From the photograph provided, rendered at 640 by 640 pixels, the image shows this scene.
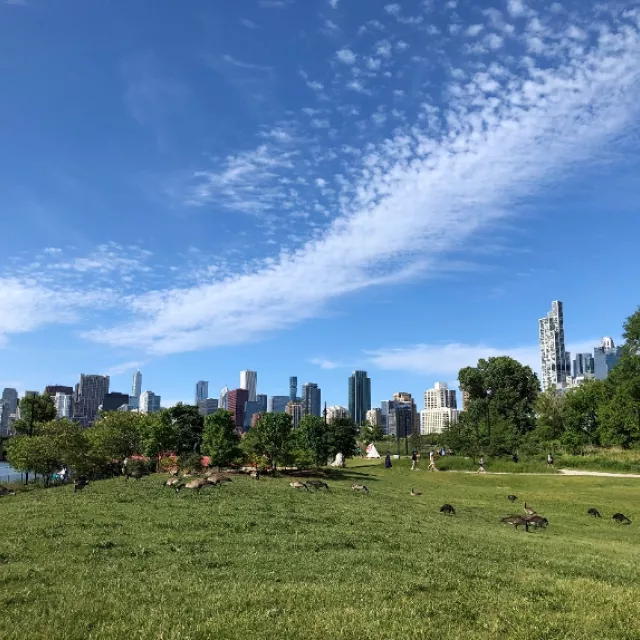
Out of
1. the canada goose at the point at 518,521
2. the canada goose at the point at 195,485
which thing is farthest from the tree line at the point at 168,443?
the canada goose at the point at 518,521

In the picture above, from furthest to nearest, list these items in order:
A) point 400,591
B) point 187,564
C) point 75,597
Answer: point 187,564 → point 400,591 → point 75,597

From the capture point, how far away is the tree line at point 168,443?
162 ft

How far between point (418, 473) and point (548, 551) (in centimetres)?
4135

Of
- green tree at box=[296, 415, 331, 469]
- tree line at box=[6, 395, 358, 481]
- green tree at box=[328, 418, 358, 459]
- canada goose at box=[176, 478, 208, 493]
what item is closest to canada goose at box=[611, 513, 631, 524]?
canada goose at box=[176, 478, 208, 493]

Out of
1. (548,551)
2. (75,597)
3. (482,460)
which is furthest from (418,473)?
(75,597)

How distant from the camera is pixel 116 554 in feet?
46.8

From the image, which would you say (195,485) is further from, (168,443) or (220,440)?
(168,443)

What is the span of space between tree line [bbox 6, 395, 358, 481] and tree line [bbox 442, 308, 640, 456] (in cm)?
2964

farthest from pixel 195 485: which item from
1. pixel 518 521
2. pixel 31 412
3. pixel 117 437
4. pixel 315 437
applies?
pixel 31 412

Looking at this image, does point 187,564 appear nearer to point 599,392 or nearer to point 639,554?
point 639,554

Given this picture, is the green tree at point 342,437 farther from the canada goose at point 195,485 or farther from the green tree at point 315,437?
the canada goose at point 195,485

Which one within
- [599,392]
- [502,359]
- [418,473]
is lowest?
[418,473]

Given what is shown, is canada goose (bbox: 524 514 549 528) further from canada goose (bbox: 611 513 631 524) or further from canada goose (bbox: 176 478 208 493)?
canada goose (bbox: 176 478 208 493)

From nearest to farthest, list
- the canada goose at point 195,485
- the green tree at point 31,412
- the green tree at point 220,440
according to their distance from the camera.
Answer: the canada goose at point 195,485 < the green tree at point 220,440 < the green tree at point 31,412
